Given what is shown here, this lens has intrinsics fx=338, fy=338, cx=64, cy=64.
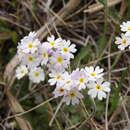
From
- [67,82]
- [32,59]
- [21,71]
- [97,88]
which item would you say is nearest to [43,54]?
[32,59]

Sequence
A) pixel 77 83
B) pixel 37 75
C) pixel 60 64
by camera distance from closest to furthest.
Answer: pixel 77 83, pixel 60 64, pixel 37 75

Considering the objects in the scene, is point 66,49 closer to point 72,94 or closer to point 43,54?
point 43,54

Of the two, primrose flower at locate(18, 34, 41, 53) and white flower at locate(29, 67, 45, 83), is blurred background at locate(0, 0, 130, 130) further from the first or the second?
primrose flower at locate(18, 34, 41, 53)

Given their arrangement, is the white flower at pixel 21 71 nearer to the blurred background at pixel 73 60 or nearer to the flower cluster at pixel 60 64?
the blurred background at pixel 73 60

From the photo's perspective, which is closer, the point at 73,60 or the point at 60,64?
the point at 60,64

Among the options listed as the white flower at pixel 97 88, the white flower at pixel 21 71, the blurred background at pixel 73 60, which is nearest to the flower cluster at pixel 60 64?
the white flower at pixel 97 88

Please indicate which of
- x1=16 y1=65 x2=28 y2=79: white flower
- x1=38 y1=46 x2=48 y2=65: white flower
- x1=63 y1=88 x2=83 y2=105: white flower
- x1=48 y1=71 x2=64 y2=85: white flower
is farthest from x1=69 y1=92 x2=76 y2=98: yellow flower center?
x1=16 y1=65 x2=28 y2=79: white flower
